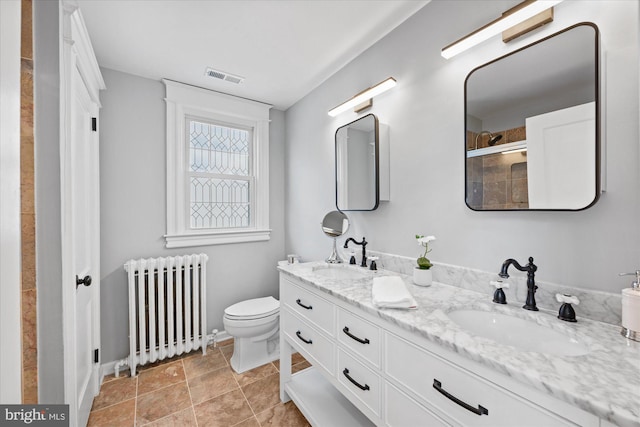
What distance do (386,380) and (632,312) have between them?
799mm

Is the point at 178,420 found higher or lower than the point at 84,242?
lower

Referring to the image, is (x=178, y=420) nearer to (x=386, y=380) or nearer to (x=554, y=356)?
(x=386, y=380)

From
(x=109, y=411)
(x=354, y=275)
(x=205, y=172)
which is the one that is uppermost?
(x=205, y=172)

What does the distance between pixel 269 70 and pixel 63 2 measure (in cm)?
129

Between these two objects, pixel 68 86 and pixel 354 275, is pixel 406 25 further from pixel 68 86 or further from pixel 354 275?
pixel 68 86

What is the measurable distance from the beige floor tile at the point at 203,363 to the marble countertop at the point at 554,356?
5.44ft

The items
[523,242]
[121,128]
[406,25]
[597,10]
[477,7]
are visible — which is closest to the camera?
[597,10]

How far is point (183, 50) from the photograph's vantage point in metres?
1.92

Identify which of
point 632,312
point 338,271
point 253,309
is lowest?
point 253,309

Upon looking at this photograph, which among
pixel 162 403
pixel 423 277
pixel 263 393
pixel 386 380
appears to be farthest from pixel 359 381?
pixel 162 403

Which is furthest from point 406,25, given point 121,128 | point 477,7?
point 121,128

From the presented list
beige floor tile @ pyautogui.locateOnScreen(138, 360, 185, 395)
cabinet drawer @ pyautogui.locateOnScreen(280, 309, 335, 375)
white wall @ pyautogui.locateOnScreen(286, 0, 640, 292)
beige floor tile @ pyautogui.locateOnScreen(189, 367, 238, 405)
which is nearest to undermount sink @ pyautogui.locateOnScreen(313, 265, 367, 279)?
white wall @ pyautogui.locateOnScreen(286, 0, 640, 292)

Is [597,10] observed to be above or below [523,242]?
above

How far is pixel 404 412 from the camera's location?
952 mm
